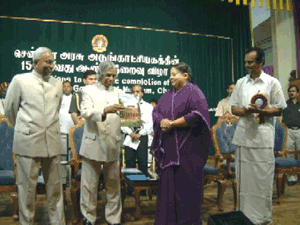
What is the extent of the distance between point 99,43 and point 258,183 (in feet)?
16.5

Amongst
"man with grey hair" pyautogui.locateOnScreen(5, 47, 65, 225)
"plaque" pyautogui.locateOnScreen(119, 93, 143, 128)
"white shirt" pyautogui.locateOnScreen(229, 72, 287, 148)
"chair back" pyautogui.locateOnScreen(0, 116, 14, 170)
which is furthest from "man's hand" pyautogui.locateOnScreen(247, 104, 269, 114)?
"chair back" pyautogui.locateOnScreen(0, 116, 14, 170)

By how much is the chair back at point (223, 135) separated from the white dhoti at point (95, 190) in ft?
4.92

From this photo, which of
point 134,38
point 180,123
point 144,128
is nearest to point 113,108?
point 180,123

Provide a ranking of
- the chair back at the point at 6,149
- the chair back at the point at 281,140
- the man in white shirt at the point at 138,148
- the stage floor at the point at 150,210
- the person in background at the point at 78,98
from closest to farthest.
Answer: the stage floor at the point at 150,210, the chair back at the point at 6,149, the person in background at the point at 78,98, the man in white shirt at the point at 138,148, the chair back at the point at 281,140

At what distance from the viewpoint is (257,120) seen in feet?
7.67

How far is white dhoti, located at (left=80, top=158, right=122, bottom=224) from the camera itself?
7.80 ft

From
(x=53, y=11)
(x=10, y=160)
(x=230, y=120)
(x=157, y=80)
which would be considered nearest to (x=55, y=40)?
(x=53, y=11)

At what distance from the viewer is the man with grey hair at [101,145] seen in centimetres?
233

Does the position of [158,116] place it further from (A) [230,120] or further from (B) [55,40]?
(B) [55,40]

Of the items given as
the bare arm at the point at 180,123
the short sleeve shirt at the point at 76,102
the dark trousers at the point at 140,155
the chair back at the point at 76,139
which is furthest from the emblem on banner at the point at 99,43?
the bare arm at the point at 180,123

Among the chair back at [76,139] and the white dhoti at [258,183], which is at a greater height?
the chair back at [76,139]

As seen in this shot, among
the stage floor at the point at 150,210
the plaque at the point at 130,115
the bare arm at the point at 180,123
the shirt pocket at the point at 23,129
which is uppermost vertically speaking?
the plaque at the point at 130,115

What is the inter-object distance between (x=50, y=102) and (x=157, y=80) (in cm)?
492

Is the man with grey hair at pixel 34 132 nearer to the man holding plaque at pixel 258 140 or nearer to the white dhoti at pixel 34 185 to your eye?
the white dhoti at pixel 34 185
